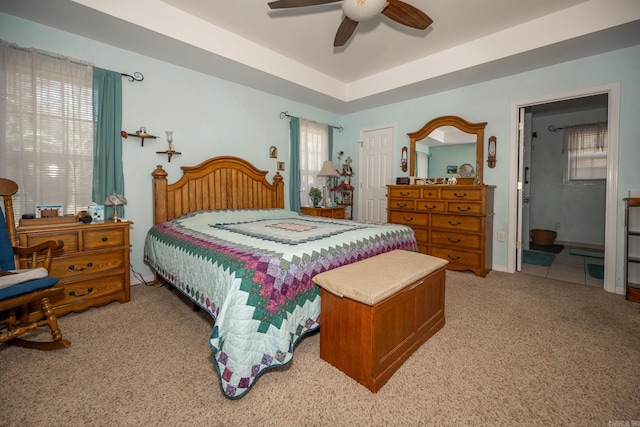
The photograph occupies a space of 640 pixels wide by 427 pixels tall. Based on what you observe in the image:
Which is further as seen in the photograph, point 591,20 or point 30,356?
point 591,20

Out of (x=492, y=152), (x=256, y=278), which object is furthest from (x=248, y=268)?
(x=492, y=152)

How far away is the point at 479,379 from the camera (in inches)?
65.6

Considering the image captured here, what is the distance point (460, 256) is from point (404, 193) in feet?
3.91

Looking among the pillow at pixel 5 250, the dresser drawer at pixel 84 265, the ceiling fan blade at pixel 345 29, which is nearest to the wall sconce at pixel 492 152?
the ceiling fan blade at pixel 345 29

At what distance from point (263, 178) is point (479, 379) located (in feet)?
11.8

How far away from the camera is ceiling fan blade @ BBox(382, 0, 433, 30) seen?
2291mm

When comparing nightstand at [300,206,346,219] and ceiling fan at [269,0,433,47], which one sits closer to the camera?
ceiling fan at [269,0,433,47]

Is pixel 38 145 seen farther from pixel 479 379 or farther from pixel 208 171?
pixel 479 379

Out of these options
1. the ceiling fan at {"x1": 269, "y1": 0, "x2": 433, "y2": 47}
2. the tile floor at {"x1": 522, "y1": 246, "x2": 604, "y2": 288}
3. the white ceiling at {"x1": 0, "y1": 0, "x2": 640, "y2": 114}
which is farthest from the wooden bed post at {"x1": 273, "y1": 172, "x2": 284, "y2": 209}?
the tile floor at {"x1": 522, "y1": 246, "x2": 604, "y2": 288}

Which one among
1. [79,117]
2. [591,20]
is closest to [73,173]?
[79,117]

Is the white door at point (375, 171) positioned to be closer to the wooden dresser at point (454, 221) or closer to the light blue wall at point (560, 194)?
the wooden dresser at point (454, 221)

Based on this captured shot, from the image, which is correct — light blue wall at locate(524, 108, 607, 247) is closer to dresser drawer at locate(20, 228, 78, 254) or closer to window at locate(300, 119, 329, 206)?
window at locate(300, 119, 329, 206)

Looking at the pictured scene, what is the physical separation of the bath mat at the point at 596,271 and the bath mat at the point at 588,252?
80 cm

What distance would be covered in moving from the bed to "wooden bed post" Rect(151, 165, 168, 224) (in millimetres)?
10
